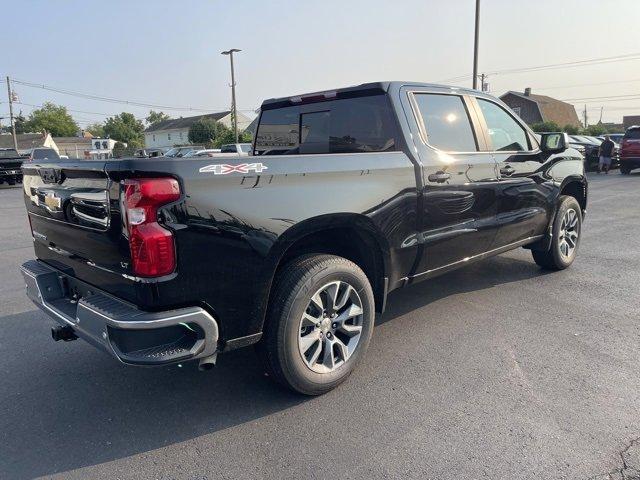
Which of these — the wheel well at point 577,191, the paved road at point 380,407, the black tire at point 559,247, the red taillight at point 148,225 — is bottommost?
the paved road at point 380,407

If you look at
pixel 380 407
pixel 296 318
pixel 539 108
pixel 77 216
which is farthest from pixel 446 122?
pixel 539 108

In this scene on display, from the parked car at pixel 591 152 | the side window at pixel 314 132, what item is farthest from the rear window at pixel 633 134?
the side window at pixel 314 132

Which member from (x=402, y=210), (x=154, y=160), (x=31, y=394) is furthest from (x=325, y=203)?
(x=31, y=394)

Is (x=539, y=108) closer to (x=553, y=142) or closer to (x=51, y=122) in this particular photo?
(x=553, y=142)

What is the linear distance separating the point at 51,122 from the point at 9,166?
94.4m

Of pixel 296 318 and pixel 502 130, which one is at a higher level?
pixel 502 130

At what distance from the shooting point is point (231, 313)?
2.68 meters

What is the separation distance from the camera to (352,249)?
3479mm

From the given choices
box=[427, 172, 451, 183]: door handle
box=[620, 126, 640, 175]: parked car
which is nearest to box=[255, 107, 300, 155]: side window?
box=[427, 172, 451, 183]: door handle

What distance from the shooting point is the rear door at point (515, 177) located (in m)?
4.54

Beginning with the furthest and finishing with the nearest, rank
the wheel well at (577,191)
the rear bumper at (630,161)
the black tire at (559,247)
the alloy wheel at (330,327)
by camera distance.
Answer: the rear bumper at (630,161), the wheel well at (577,191), the black tire at (559,247), the alloy wheel at (330,327)

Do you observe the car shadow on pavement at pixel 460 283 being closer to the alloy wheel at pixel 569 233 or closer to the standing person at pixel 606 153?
the alloy wheel at pixel 569 233

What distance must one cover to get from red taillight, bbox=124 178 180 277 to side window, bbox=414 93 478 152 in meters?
2.23

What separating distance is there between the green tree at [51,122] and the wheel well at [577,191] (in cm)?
11435
